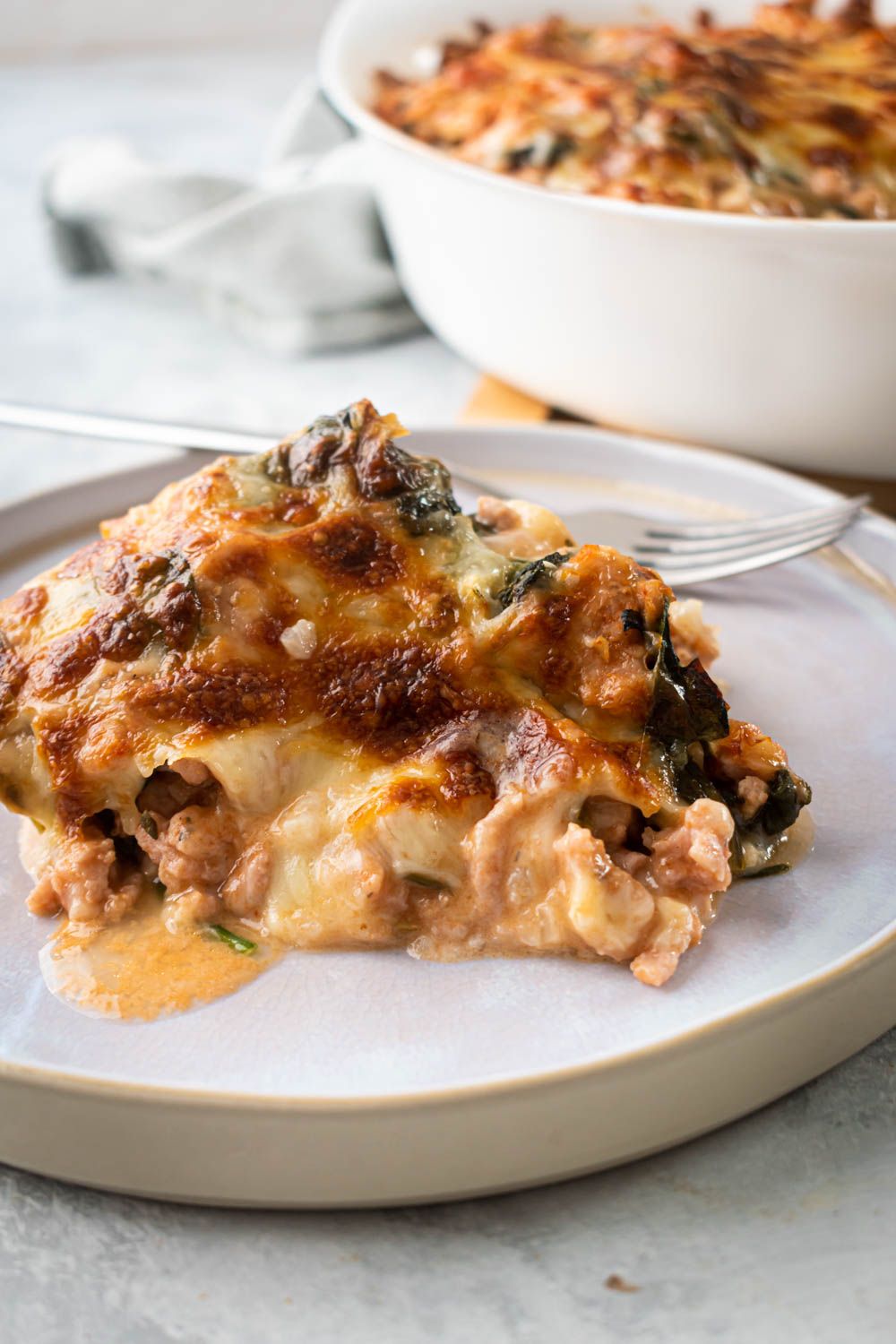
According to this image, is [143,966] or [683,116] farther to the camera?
[683,116]

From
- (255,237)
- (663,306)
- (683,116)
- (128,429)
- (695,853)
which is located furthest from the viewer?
(255,237)

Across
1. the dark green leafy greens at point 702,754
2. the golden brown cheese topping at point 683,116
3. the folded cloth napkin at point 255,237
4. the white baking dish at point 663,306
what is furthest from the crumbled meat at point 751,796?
the folded cloth napkin at point 255,237

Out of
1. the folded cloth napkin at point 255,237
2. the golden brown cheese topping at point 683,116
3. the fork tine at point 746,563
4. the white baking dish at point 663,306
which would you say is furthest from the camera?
the folded cloth napkin at point 255,237

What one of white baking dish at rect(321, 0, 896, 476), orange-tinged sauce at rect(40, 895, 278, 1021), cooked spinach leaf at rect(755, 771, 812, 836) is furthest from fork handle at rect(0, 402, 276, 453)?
cooked spinach leaf at rect(755, 771, 812, 836)

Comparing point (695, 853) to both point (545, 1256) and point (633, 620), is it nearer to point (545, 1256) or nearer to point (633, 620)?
point (633, 620)

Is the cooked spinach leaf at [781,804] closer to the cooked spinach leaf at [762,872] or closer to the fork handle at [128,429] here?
the cooked spinach leaf at [762,872]

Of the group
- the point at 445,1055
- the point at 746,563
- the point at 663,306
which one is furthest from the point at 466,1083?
the point at 663,306

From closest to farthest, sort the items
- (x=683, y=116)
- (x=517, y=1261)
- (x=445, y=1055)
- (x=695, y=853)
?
(x=517, y=1261), (x=445, y=1055), (x=695, y=853), (x=683, y=116)
